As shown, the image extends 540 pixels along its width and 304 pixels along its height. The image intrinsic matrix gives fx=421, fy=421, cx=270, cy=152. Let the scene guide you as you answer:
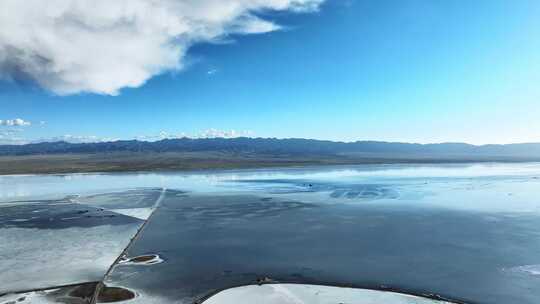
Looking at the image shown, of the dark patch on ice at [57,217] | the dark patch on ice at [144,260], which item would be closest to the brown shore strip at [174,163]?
the dark patch on ice at [57,217]

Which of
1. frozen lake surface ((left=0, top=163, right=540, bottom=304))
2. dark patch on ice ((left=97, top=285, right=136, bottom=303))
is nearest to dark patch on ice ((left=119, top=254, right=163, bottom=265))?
frozen lake surface ((left=0, top=163, right=540, bottom=304))

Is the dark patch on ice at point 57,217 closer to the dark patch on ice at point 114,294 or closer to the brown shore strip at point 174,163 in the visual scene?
the dark patch on ice at point 114,294

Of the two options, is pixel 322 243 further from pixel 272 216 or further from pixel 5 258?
pixel 5 258

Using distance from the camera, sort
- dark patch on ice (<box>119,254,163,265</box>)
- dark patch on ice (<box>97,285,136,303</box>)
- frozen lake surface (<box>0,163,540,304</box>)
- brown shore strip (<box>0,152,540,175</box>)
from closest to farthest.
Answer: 1. dark patch on ice (<box>97,285,136,303</box>)
2. frozen lake surface (<box>0,163,540,304</box>)
3. dark patch on ice (<box>119,254,163,265</box>)
4. brown shore strip (<box>0,152,540,175</box>)

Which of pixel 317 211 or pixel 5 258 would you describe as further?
pixel 317 211

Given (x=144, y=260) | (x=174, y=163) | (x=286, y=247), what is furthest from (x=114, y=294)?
(x=174, y=163)

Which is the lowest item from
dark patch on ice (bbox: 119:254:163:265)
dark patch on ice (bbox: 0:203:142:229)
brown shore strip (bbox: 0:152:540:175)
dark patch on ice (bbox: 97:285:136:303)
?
dark patch on ice (bbox: 97:285:136:303)

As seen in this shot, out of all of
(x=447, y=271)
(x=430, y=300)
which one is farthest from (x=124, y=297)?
(x=447, y=271)

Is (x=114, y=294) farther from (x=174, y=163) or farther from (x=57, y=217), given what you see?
(x=174, y=163)

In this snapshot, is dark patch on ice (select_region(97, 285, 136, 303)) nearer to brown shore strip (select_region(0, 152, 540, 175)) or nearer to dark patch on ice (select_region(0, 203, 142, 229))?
dark patch on ice (select_region(0, 203, 142, 229))
